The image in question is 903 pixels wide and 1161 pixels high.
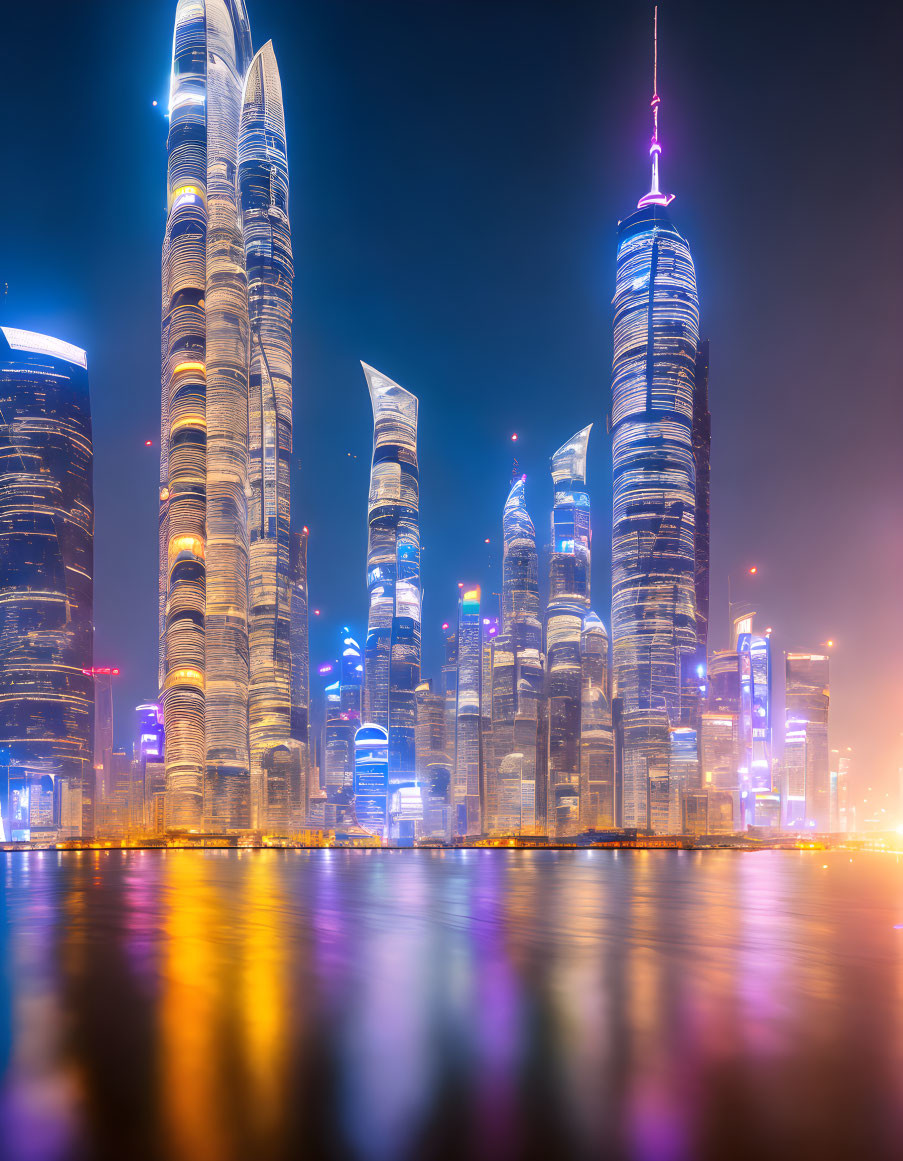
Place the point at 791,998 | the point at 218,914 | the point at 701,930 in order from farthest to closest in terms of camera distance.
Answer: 1. the point at 218,914
2. the point at 701,930
3. the point at 791,998

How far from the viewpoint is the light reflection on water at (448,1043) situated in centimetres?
1227

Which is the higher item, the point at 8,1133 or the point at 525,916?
the point at 8,1133

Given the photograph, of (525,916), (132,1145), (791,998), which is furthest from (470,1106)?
(525,916)

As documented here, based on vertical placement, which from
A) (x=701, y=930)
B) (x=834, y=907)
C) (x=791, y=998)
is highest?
(x=791, y=998)

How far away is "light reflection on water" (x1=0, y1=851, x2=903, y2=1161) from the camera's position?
40.2 feet

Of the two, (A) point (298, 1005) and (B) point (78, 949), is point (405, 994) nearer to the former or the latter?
(A) point (298, 1005)

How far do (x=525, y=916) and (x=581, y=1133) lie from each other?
40.1 meters

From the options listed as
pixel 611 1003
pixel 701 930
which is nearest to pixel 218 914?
pixel 701 930

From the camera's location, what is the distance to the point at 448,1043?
18.2m

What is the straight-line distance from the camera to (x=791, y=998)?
2453 centimetres

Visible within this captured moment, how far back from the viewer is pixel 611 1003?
2292cm

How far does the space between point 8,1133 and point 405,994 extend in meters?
13.9

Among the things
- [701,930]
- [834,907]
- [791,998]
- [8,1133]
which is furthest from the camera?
[834,907]

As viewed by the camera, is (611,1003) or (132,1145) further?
(611,1003)
